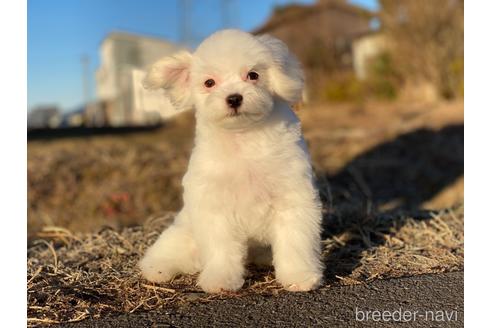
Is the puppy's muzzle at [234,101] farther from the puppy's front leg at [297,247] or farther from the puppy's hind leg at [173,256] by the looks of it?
the puppy's hind leg at [173,256]

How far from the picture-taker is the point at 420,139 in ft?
32.4

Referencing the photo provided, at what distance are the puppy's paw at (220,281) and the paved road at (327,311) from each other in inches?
3.5

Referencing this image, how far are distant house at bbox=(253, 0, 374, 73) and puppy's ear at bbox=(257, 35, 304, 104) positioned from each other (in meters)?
11.8

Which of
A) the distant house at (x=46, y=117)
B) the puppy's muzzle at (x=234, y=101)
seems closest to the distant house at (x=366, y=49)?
the distant house at (x=46, y=117)

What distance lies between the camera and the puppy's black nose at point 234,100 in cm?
277

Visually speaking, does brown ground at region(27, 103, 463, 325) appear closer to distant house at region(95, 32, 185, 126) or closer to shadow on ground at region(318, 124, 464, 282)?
shadow on ground at region(318, 124, 464, 282)

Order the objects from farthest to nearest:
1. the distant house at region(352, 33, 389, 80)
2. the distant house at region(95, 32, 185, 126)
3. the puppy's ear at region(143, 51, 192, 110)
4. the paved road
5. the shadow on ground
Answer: the distant house at region(352, 33, 389, 80) < the distant house at region(95, 32, 185, 126) < the shadow on ground < the puppy's ear at region(143, 51, 192, 110) < the paved road

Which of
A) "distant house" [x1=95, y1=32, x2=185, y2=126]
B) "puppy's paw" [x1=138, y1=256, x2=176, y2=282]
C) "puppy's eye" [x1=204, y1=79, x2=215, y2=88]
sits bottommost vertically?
"puppy's paw" [x1=138, y1=256, x2=176, y2=282]

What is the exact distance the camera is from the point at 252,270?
10.9 feet

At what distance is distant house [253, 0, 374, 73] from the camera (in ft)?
54.0

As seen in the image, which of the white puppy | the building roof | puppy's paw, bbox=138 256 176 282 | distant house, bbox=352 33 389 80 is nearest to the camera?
the white puppy

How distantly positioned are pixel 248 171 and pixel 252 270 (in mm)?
674

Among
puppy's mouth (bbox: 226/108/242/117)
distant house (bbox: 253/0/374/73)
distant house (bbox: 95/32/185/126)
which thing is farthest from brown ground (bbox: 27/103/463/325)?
distant house (bbox: 253/0/374/73)

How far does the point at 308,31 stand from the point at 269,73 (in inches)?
584
